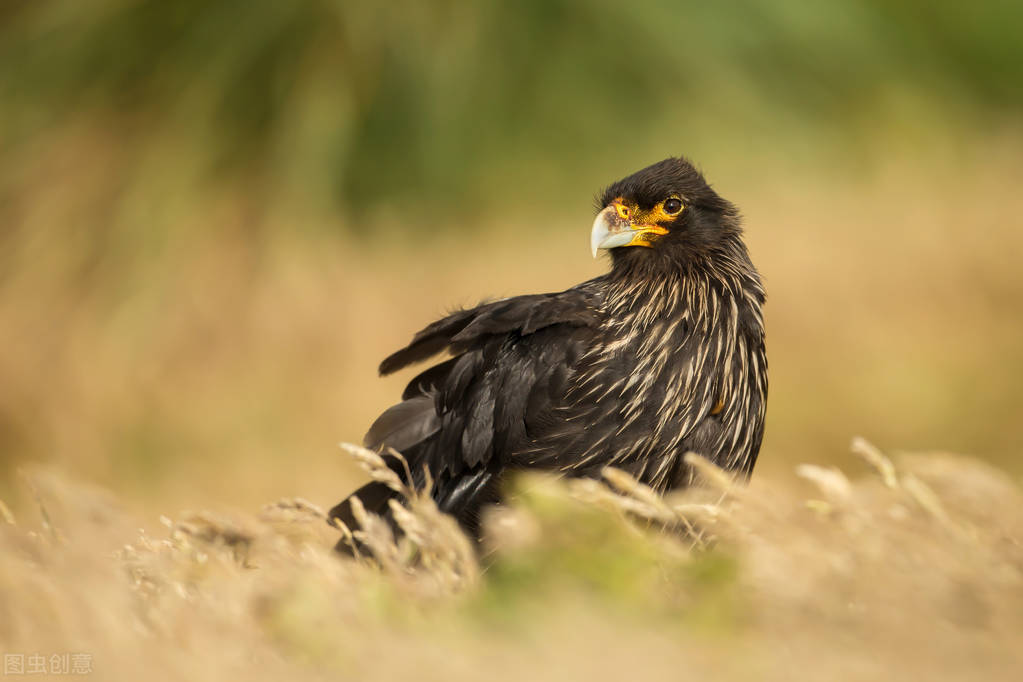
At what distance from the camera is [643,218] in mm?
3715

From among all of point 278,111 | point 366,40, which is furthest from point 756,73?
point 278,111

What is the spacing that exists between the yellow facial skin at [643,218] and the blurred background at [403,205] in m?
4.76

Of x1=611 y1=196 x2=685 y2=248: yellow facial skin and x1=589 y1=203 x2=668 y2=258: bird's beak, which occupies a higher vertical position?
x1=611 y1=196 x2=685 y2=248: yellow facial skin

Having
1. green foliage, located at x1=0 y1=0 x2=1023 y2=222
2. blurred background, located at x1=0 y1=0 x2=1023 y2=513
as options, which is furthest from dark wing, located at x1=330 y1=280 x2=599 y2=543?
green foliage, located at x1=0 y1=0 x2=1023 y2=222

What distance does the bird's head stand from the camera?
145 inches

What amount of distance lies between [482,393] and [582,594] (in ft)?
6.89

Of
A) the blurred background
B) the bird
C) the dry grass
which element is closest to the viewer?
the dry grass

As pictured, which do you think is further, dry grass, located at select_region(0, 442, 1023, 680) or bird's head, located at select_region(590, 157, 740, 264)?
bird's head, located at select_region(590, 157, 740, 264)

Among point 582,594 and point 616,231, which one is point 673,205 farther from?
point 582,594

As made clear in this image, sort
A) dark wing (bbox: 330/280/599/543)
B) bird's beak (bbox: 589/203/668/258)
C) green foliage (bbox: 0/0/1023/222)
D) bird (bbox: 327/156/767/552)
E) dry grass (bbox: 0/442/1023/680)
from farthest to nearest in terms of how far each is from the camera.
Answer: green foliage (bbox: 0/0/1023/222)
bird's beak (bbox: 589/203/668/258)
dark wing (bbox: 330/280/599/543)
bird (bbox: 327/156/767/552)
dry grass (bbox: 0/442/1023/680)

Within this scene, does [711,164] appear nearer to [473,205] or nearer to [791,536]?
[473,205]

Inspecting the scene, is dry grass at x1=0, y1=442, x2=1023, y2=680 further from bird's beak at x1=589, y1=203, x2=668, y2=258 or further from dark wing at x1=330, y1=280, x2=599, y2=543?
bird's beak at x1=589, y1=203, x2=668, y2=258

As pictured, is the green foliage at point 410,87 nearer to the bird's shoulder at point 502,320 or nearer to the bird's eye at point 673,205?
the bird's shoulder at point 502,320

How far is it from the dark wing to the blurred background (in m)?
4.64
